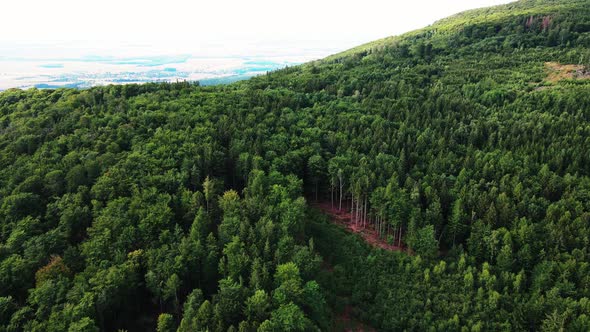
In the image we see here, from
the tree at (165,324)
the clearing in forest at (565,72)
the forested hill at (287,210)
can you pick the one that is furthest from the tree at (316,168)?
the clearing in forest at (565,72)

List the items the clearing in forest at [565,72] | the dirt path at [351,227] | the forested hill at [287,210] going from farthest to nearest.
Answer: the clearing in forest at [565,72], the dirt path at [351,227], the forested hill at [287,210]

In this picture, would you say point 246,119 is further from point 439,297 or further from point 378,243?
point 439,297

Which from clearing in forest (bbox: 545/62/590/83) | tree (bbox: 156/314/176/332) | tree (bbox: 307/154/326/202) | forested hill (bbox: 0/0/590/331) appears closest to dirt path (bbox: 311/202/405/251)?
forested hill (bbox: 0/0/590/331)

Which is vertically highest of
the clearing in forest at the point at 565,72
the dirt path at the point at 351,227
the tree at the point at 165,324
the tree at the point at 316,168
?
the clearing in forest at the point at 565,72

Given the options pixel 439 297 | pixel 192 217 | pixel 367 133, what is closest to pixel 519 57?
pixel 367 133

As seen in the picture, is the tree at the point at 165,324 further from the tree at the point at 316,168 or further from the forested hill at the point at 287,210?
the tree at the point at 316,168

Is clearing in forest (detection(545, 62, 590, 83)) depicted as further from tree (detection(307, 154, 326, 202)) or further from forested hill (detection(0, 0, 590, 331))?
tree (detection(307, 154, 326, 202))
